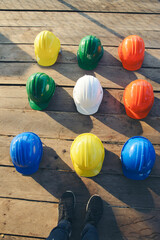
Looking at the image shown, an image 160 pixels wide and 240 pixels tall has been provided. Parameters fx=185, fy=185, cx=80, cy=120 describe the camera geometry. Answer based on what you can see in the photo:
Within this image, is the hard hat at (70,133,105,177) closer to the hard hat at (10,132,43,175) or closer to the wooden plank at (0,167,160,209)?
the wooden plank at (0,167,160,209)

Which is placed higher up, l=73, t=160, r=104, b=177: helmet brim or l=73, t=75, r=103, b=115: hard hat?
l=73, t=75, r=103, b=115: hard hat

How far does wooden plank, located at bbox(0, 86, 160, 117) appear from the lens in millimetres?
2686

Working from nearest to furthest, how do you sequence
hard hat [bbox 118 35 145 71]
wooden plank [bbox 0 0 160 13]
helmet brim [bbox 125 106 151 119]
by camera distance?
1. helmet brim [bbox 125 106 151 119]
2. hard hat [bbox 118 35 145 71]
3. wooden plank [bbox 0 0 160 13]

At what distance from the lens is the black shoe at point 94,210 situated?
85.5 inches

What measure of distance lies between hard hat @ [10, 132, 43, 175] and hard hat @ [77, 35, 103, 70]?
53.9 inches

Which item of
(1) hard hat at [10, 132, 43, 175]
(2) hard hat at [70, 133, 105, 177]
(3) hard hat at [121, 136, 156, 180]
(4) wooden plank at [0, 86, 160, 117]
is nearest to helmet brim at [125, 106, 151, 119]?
(4) wooden plank at [0, 86, 160, 117]

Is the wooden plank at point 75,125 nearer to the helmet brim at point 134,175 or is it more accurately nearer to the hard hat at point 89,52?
the helmet brim at point 134,175

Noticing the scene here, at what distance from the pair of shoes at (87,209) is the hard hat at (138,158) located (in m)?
0.53

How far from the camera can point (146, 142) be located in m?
2.19

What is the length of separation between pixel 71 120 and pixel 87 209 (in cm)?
117

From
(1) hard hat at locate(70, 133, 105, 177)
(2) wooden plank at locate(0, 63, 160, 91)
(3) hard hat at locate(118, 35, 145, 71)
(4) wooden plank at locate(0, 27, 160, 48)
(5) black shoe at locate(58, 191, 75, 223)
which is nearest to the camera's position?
(1) hard hat at locate(70, 133, 105, 177)

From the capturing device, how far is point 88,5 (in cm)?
343

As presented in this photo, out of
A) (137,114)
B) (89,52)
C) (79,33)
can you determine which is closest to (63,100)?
(89,52)

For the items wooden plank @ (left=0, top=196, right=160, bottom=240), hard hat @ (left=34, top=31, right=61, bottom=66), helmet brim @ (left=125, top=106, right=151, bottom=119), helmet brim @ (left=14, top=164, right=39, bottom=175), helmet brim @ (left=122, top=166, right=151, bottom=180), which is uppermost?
hard hat @ (left=34, top=31, right=61, bottom=66)
